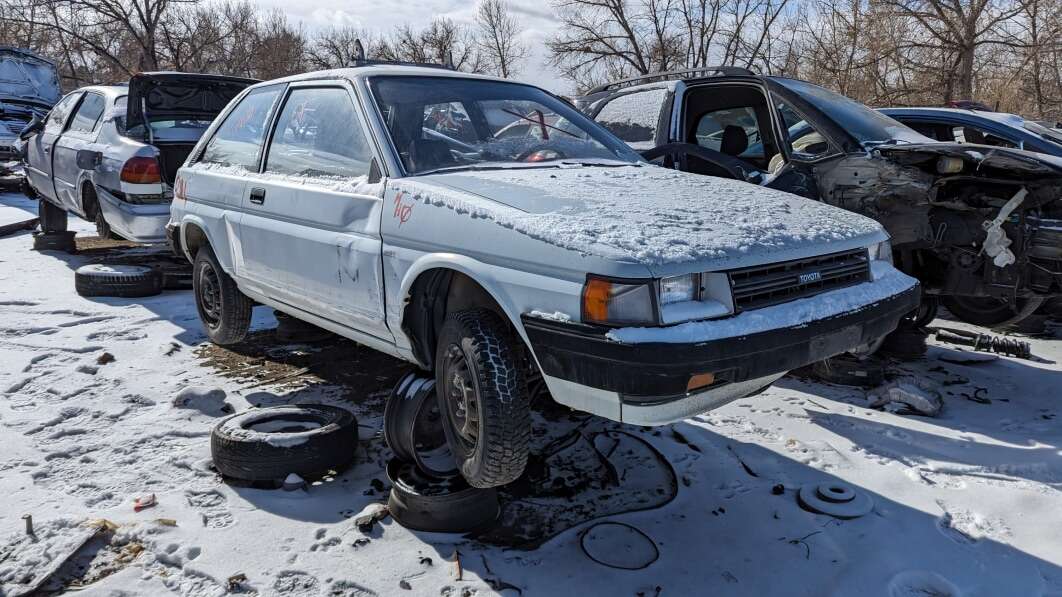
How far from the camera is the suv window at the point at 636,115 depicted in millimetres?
5660

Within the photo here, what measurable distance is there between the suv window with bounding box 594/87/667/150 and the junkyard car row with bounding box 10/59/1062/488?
3 cm

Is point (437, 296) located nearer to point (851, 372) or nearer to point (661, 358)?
point (661, 358)

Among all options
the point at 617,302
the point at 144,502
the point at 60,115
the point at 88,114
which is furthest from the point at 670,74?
the point at 60,115

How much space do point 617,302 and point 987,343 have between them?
406 cm

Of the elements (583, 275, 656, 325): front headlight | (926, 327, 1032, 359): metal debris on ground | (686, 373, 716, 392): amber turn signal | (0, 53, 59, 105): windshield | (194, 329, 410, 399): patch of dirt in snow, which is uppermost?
(0, 53, 59, 105): windshield

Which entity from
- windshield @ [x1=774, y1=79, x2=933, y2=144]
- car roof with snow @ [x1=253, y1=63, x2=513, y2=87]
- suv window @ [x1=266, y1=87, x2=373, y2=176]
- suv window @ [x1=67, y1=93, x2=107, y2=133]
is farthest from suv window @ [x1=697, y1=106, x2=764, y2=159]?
suv window @ [x1=67, y1=93, x2=107, y2=133]

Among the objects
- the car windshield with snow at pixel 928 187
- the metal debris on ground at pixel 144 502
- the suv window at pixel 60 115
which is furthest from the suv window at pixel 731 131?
the suv window at pixel 60 115

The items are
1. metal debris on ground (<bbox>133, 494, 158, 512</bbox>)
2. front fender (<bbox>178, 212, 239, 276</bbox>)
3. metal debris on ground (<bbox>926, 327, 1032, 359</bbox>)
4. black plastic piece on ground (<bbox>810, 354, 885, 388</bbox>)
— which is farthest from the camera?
metal debris on ground (<bbox>926, 327, 1032, 359</bbox>)

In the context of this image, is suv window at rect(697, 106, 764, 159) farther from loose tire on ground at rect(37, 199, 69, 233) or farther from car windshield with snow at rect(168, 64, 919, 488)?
loose tire on ground at rect(37, 199, 69, 233)

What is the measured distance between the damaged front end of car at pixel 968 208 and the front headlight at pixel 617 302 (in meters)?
2.81

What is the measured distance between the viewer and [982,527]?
8.85ft

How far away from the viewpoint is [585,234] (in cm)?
225

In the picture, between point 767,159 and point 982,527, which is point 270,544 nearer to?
point 982,527

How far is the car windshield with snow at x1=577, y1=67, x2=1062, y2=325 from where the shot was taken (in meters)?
4.14
